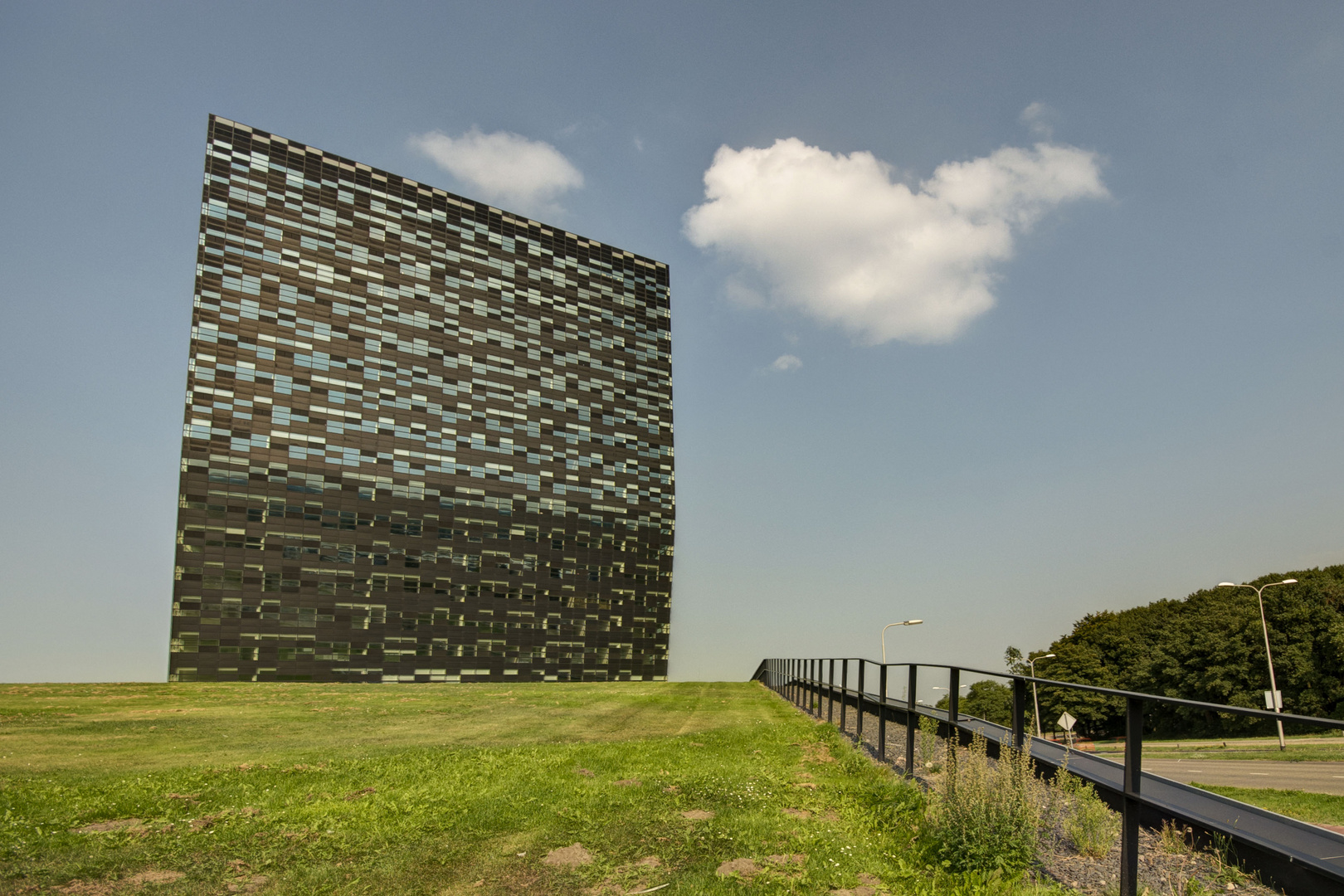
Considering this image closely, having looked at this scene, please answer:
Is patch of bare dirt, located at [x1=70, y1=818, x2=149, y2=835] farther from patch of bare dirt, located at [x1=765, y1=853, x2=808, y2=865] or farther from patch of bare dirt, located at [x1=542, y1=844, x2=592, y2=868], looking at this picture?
patch of bare dirt, located at [x1=765, y1=853, x2=808, y2=865]

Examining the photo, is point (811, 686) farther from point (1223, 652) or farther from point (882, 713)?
point (1223, 652)

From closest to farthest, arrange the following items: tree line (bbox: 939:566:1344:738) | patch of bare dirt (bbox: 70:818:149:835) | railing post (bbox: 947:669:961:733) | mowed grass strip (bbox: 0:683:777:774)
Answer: patch of bare dirt (bbox: 70:818:149:835), railing post (bbox: 947:669:961:733), mowed grass strip (bbox: 0:683:777:774), tree line (bbox: 939:566:1344:738)

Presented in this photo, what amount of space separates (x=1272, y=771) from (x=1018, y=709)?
7.10 feet

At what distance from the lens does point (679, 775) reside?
10.9 meters

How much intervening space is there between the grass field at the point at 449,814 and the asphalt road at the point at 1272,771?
5.49 feet

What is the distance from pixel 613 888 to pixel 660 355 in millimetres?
135246

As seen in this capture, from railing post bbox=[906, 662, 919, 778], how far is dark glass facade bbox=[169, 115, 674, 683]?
9800cm

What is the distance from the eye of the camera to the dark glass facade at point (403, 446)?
9238cm

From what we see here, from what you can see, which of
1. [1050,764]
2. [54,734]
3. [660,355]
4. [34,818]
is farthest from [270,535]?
[1050,764]

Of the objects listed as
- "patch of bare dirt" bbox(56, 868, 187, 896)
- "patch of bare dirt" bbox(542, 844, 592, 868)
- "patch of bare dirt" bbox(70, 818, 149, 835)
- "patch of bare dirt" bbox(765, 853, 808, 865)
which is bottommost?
"patch of bare dirt" bbox(70, 818, 149, 835)

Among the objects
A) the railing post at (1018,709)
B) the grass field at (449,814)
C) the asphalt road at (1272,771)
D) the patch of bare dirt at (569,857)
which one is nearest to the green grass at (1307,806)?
the asphalt road at (1272,771)

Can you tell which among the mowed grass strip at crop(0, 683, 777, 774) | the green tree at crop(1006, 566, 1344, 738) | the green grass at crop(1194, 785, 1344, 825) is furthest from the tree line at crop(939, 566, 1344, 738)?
the green grass at crop(1194, 785, 1344, 825)

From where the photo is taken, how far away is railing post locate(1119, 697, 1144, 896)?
18.0ft

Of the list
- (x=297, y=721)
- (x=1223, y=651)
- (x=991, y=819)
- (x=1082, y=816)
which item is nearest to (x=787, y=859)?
(x=991, y=819)
